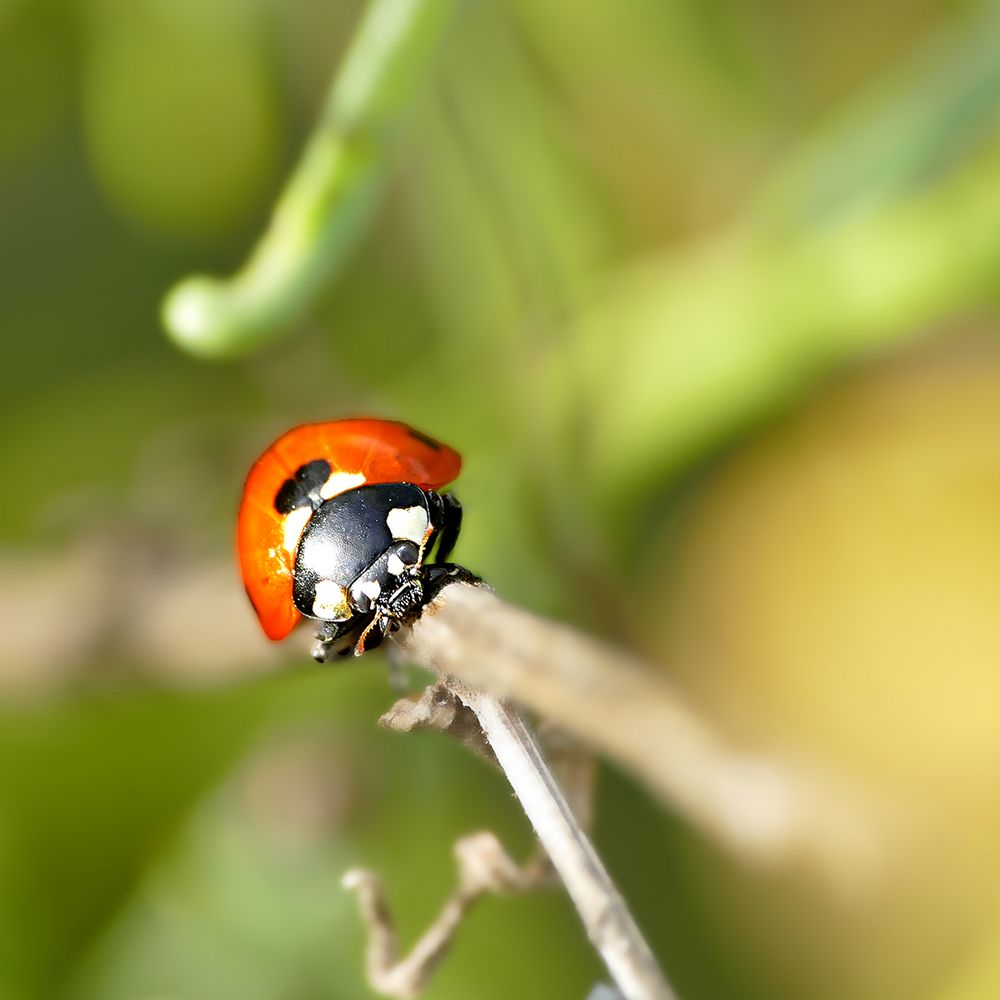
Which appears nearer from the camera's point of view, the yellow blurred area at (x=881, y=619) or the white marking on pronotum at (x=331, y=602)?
the white marking on pronotum at (x=331, y=602)

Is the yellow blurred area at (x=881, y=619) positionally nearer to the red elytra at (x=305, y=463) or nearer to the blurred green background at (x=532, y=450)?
the blurred green background at (x=532, y=450)

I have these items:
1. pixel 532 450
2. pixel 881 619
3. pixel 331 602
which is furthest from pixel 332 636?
pixel 881 619

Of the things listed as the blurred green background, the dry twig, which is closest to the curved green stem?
the blurred green background

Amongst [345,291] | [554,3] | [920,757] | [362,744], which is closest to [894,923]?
[920,757]

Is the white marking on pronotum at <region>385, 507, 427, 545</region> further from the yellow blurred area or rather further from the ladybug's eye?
the yellow blurred area

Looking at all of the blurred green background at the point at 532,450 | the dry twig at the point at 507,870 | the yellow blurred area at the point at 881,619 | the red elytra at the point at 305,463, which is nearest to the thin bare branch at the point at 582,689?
the dry twig at the point at 507,870

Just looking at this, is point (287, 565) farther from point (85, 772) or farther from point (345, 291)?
point (345, 291)

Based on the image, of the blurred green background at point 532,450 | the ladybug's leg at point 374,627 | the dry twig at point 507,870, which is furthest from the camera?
the blurred green background at point 532,450
